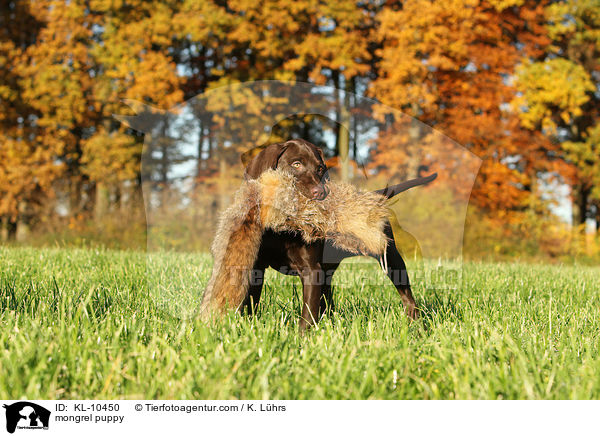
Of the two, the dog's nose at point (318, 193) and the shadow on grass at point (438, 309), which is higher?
the dog's nose at point (318, 193)

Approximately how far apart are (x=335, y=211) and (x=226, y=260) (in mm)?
688

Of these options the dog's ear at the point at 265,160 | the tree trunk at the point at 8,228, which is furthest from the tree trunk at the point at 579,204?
the tree trunk at the point at 8,228

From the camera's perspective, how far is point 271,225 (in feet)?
8.62

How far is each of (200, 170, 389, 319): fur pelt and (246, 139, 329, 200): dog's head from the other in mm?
421

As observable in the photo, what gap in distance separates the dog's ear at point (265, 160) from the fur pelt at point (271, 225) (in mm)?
470

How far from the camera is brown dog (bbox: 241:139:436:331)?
2.79 metres

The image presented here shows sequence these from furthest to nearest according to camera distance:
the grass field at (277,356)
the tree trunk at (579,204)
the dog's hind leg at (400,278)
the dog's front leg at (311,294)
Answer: the tree trunk at (579,204)
the dog's hind leg at (400,278)
the dog's front leg at (311,294)
the grass field at (277,356)

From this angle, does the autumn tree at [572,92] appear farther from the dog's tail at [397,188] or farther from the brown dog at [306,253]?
the brown dog at [306,253]

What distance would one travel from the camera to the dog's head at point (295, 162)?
3.15 meters

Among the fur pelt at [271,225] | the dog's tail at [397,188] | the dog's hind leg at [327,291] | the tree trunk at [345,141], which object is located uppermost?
the tree trunk at [345,141]
